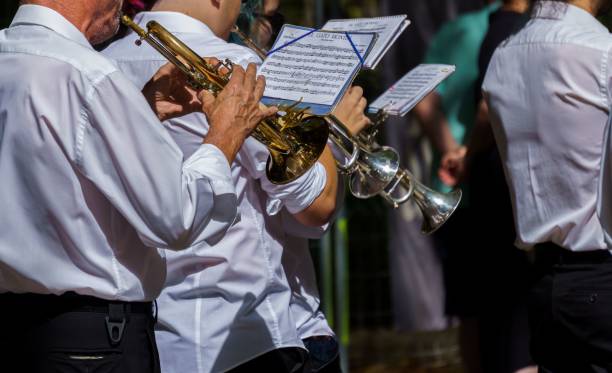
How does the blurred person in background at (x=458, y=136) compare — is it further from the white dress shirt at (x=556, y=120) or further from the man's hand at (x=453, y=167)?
the white dress shirt at (x=556, y=120)

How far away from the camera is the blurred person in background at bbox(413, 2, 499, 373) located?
4840mm

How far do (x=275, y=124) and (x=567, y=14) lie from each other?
3.15ft

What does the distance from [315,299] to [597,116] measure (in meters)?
0.88

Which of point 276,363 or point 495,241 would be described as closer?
point 276,363

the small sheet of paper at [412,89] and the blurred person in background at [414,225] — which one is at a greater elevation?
the small sheet of paper at [412,89]

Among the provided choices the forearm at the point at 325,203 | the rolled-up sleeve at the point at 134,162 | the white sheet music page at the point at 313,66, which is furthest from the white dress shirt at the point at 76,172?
the forearm at the point at 325,203

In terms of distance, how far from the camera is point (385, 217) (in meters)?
6.71

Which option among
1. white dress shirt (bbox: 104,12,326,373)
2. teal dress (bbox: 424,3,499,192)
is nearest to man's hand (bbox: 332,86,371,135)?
white dress shirt (bbox: 104,12,326,373)

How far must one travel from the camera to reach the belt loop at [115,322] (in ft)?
8.14

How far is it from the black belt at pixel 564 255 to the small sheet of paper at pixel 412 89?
536 millimetres

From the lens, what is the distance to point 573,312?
126 inches

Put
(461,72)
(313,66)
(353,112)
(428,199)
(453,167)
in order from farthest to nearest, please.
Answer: (461,72), (453,167), (428,199), (353,112), (313,66)

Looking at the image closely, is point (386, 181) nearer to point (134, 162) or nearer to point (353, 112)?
point (353, 112)

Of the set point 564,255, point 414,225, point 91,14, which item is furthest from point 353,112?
point 414,225
